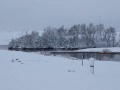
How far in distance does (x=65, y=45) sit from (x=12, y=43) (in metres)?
22.4

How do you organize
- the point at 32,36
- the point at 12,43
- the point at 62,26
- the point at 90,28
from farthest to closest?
the point at 62,26
the point at 90,28
the point at 32,36
the point at 12,43

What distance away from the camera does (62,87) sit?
7.30 metres

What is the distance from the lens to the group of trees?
91.9 metres

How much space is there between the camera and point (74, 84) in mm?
7805

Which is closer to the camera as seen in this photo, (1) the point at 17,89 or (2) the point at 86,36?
(1) the point at 17,89

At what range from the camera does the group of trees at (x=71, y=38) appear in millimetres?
91875

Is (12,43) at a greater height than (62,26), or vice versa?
(62,26)

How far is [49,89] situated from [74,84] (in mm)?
1204

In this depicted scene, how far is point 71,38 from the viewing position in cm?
10081

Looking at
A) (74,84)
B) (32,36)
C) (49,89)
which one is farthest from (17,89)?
(32,36)

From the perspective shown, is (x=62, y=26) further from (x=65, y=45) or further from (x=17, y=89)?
(x=17, y=89)

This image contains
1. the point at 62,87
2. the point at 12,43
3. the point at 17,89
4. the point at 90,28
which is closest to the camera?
the point at 17,89

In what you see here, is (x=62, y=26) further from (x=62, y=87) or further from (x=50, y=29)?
(x=62, y=87)

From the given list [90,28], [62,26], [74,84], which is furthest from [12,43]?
[74,84]
